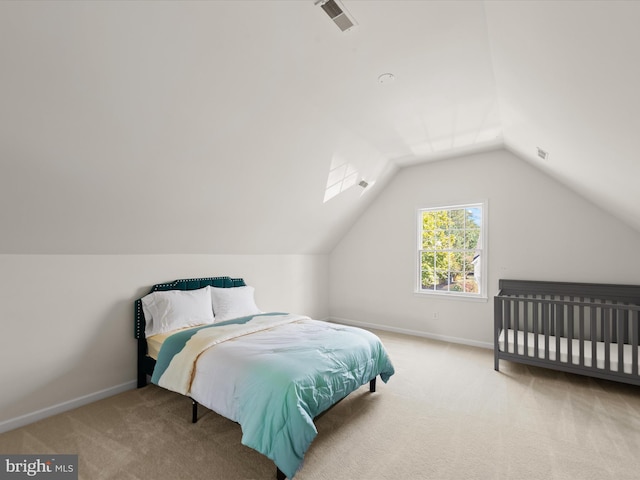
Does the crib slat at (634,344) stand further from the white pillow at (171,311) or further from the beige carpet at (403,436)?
the white pillow at (171,311)

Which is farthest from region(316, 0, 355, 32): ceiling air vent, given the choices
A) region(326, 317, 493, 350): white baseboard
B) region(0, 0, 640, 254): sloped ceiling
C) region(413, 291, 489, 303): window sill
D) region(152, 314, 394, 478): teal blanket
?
region(326, 317, 493, 350): white baseboard

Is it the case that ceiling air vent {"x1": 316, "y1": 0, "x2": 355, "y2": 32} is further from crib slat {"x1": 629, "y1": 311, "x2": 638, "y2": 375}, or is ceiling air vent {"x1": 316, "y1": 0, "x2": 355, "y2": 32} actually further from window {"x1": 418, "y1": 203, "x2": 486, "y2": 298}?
crib slat {"x1": 629, "y1": 311, "x2": 638, "y2": 375}

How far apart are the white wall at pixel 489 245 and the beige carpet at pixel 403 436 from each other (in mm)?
1320

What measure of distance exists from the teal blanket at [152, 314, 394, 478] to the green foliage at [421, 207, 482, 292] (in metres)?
2.26

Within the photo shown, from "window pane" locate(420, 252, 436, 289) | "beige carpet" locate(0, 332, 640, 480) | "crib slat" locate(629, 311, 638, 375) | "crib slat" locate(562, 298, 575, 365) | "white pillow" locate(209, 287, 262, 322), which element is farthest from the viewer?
"window pane" locate(420, 252, 436, 289)

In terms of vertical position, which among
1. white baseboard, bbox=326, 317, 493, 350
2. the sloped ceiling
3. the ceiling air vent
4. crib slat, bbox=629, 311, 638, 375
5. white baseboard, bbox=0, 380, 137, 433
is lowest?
white baseboard, bbox=0, 380, 137, 433

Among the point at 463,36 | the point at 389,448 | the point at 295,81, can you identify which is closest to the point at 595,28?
the point at 463,36

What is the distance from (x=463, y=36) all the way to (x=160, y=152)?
7.69 feet

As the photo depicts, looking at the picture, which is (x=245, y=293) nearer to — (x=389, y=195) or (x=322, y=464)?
(x=322, y=464)

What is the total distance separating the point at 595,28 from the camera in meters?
1.26

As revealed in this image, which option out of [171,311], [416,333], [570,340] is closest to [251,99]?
[171,311]

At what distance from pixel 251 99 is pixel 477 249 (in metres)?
3.67

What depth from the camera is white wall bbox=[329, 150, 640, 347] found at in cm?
363

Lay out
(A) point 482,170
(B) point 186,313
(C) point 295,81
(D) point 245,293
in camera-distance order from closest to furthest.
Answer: (C) point 295,81 < (B) point 186,313 < (D) point 245,293 < (A) point 482,170
